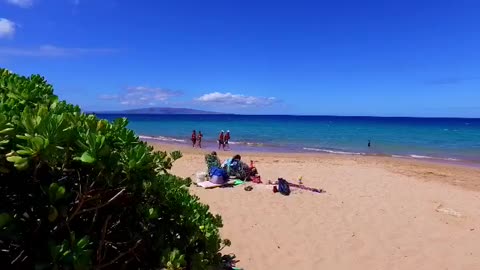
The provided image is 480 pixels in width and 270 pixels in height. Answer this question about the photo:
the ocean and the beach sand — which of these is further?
the ocean

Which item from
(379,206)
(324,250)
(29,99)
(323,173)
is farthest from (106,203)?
(323,173)

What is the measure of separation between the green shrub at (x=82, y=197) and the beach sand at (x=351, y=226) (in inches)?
152

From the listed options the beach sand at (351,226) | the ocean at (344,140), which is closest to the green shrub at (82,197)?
the ocean at (344,140)

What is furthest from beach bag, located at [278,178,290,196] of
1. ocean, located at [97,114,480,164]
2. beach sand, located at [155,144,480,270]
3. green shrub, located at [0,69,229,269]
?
green shrub, located at [0,69,229,269]

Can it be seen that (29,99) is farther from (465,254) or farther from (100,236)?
(465,254)

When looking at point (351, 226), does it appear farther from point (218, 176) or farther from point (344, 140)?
point (344, 140)

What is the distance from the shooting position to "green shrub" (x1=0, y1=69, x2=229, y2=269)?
1.47 m

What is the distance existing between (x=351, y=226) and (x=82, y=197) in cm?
698

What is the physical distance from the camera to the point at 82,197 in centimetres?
166

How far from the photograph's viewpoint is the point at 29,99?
2.18 m

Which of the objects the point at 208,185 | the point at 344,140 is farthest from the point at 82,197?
the point at 344,140

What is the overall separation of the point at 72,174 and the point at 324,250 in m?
5.52

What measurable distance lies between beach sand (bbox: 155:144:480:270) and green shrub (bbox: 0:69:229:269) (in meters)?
3.87

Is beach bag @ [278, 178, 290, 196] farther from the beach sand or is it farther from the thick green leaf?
the thick green leaf
